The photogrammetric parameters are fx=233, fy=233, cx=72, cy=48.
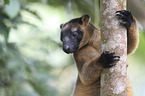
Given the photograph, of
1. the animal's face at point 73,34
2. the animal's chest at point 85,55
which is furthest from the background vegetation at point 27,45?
the animal's chest at point 85,55

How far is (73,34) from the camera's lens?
4.64m

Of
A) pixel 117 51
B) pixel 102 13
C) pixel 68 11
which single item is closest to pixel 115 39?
pixel 117 51

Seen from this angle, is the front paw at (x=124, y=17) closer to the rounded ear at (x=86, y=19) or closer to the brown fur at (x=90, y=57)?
the brown fur at (x=90, y=57)

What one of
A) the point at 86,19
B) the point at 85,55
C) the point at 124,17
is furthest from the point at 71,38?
the point at 124,17

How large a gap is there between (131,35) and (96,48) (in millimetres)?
748

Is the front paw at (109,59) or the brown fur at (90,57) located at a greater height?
the front paw at (109,59)

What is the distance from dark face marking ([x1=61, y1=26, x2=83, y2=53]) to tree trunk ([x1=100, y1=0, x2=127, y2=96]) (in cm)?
102

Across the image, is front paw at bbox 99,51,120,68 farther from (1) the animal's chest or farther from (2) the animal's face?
(2) the animal's face

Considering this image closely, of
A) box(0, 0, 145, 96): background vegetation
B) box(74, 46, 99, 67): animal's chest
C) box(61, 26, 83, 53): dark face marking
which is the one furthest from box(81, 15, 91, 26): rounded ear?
box(0, 0, 145, 96): background vegetation

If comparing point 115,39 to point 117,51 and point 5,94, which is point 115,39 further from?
point 5,94

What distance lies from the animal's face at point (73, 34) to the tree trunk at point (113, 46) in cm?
103

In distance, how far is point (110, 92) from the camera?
331cm

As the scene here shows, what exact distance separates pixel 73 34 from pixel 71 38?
0.11 m

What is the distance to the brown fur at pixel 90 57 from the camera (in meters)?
4.12
